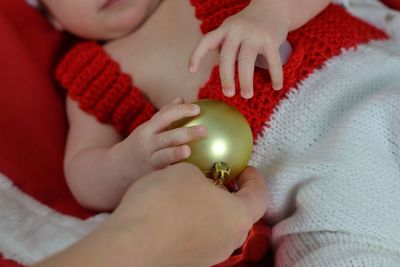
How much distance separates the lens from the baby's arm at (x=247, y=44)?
2.45 feet

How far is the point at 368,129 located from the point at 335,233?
154 millimetres

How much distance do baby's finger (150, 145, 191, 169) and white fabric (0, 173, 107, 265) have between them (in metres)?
0.24

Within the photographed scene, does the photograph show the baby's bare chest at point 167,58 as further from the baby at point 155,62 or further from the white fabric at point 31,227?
the white fabric at point 31,227

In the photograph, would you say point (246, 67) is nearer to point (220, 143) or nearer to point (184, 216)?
point (220, 143)

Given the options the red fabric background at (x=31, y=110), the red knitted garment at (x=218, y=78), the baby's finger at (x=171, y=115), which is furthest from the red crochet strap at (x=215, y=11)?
the red fabric background at (x=31, y=110)

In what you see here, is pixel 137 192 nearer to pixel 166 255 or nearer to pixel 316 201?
pixel 166 255

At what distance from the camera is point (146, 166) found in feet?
2.58

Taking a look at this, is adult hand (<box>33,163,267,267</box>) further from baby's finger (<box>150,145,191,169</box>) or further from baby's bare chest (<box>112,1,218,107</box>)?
baby's bare chest (<box>112,1,218,107</box>)

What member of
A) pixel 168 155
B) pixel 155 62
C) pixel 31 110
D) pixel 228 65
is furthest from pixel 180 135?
pixel 31 110

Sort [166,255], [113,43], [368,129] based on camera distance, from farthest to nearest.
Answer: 1. [113,43]
2. [368,129]
3. [166,255]

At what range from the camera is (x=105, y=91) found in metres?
1.01

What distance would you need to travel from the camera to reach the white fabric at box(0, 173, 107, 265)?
848mm

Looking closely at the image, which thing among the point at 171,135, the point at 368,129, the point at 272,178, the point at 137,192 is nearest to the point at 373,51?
the point at 368,129

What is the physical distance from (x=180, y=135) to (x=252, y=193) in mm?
113
